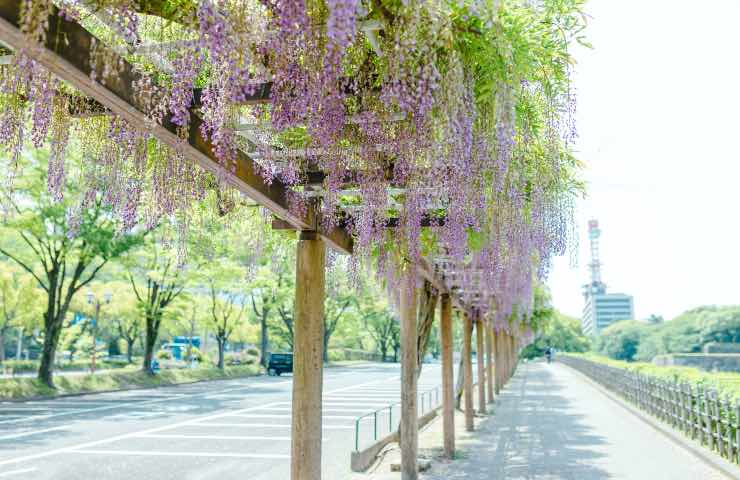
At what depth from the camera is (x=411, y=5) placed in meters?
3.08

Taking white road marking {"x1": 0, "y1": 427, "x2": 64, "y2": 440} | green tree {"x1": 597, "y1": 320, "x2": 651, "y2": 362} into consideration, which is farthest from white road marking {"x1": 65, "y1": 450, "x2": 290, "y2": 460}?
green tree {"x1": 597, "y1": 320, "x2": 651, "y2": 362}

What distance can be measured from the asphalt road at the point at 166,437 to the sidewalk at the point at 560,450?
5.60ft

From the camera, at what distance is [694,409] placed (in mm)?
13070

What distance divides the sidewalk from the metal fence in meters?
0.53

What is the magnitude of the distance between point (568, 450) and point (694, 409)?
10.4 ft

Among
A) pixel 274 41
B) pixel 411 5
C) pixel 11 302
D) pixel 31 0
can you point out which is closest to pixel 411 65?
pixel 411 5

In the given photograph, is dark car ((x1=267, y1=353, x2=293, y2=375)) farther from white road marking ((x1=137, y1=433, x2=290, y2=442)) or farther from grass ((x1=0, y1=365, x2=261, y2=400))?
white road marking ((x1=137, y1=433, x2=290, y2=442))

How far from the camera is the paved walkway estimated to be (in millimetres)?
9820

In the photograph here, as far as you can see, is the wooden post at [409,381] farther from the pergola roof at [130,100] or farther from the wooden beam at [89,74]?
the wooden beam at [89,74]

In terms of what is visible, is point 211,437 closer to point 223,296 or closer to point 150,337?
point 150,337

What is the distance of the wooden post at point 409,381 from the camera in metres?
8.68

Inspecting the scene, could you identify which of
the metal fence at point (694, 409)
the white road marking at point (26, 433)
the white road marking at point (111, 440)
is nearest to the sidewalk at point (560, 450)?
the metal fence at point (694, 409)

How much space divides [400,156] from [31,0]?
8.75 ft

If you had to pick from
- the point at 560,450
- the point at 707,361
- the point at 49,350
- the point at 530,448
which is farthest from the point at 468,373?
the point at 707,361
